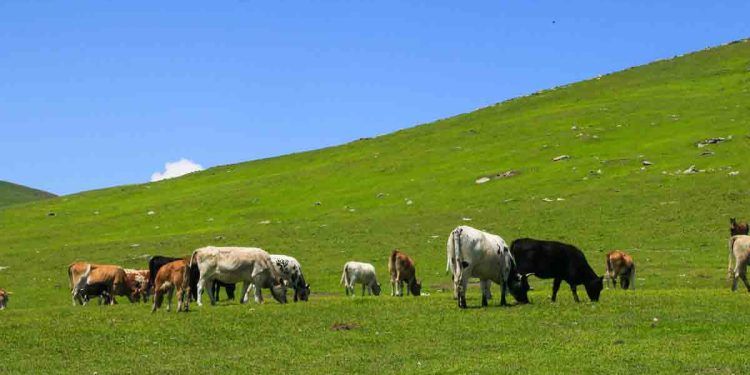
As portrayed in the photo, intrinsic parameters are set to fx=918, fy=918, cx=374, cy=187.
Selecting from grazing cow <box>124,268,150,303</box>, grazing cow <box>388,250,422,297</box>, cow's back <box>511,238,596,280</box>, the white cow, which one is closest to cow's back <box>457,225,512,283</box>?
cow's back <box>511,238,596,280</box>

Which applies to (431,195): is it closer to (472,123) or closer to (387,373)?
(472,123)

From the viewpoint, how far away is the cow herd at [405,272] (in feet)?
85.1

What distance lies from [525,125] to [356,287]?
57102 millimetres

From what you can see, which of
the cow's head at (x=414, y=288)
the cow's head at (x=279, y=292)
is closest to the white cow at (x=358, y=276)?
the cow's head at (x=414, y=288)

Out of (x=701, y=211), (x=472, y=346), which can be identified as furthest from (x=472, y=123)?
(x=472, y=346)

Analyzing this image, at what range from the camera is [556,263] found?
2698 centimetres

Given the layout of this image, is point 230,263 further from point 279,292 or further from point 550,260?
point 550,260

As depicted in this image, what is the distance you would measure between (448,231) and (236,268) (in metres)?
31.2

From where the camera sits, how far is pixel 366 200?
76.6m

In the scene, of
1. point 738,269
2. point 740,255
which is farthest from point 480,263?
point 740,255

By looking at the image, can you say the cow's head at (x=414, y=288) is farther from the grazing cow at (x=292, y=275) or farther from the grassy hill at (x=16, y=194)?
the grassy hill at (x=16, y=194)

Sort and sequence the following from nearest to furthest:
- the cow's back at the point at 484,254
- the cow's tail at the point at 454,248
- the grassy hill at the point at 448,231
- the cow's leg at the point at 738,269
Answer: the grassy hill at the point at 448,231, the cow's tail at the point at 454,248, the cow's back at the point at 484,254, the cow's leg at the point at 738,269

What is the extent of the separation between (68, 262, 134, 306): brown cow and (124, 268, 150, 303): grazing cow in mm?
990

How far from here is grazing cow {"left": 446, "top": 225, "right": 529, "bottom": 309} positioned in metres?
25.5
